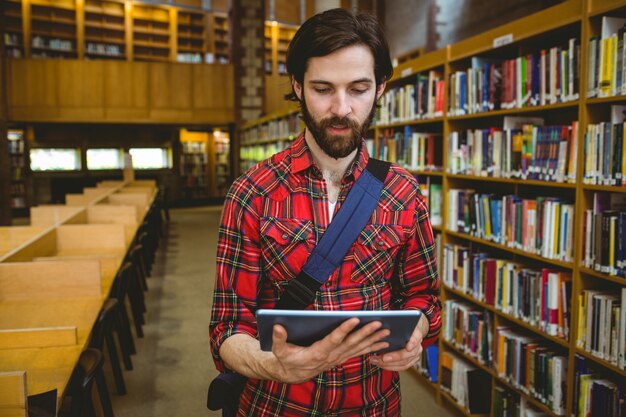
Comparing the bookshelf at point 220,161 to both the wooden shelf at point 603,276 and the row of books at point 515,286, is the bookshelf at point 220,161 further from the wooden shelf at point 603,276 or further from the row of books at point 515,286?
the wooden shelf at point 603,276

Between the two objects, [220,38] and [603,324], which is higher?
[220,38]

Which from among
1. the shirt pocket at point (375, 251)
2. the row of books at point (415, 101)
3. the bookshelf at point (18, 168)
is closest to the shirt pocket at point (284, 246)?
the shirt pocket at point (375, 251)

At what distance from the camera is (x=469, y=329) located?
334cm

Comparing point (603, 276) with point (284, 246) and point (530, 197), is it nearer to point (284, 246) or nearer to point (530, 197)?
point (530, 197)

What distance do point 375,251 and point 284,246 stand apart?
0.23 m

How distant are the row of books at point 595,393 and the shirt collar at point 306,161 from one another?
5.53 feet

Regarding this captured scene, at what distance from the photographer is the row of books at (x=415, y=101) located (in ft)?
11.7

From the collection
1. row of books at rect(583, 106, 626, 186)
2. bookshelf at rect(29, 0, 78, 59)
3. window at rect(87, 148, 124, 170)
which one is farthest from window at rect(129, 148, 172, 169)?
row of books at rect(583, 106, 626, 186)

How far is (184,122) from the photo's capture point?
44.8ft

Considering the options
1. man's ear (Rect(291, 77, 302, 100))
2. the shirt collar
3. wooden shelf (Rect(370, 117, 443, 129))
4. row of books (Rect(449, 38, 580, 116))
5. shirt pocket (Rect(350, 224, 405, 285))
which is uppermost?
row of books (Rect(449, 38, 580, 116))

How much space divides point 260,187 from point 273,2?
1452cm

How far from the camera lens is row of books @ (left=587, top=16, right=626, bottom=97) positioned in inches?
84.7

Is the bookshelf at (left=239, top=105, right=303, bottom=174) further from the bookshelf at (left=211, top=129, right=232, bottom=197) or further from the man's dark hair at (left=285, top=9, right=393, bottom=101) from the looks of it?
the man's dark hair at (left=285, top=9, right=393, bottom=101)

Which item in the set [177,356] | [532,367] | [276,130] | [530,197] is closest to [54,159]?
[276,130]
